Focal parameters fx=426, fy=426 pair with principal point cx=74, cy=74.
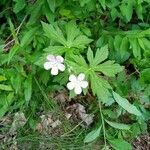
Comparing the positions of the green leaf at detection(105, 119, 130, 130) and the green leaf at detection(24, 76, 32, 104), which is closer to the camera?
the green leaf at detection(24, 76, 32, 104)

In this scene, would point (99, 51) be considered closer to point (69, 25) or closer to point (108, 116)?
point (69, 25)

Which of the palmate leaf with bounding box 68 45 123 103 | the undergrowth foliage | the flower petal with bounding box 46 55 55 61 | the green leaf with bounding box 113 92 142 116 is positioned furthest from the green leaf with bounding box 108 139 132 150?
the flower petal with bounding box 46 55 55 61

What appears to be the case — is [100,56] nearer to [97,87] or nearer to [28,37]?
[97,87]

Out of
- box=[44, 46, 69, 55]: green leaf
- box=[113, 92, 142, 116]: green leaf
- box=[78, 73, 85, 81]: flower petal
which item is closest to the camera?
box=[78, 73, 85, 81]: flower petal

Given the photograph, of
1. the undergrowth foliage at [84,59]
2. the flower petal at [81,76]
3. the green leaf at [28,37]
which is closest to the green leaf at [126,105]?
the undergrowth foliage at [84,59]

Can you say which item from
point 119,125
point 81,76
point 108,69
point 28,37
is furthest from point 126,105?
point 28,37

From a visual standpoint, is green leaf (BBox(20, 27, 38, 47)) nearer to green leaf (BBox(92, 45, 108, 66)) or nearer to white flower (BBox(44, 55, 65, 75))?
white flower (BBox(44, 55, 65, 75))
